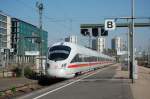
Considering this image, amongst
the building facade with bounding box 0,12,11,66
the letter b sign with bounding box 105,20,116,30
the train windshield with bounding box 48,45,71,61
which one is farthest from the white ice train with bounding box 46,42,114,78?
the building facade with bounding box 0,12,11,66

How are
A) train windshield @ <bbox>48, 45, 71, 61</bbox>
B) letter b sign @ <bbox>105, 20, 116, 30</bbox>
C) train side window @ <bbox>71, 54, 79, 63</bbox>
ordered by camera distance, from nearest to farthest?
train windshield @ <bbox>48, 45, 71, 61</bbox>, train side window @ <bbox>71, 54, 79, 63</bbox>, letter b sign @ <bbox>105, 20, 116, 30</bbox>

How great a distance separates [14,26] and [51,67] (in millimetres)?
96543

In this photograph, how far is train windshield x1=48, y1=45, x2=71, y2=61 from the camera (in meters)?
31.6

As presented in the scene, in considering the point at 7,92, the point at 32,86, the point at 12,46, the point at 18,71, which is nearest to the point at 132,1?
the point at 32,86

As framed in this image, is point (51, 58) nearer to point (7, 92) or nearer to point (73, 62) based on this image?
point (73, 62)

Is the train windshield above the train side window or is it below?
above

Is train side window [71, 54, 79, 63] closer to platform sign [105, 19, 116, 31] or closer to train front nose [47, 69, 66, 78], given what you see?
train front nose [47, 69, 66, 78]

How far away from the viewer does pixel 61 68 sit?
30.8 metres

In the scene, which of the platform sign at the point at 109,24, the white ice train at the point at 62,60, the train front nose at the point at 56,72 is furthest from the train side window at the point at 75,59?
the platform sign at the point at 109,24

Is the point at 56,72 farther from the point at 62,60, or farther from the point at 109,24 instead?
the point at 109,24

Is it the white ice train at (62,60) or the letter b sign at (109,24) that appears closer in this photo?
the white ice train at (62,60)

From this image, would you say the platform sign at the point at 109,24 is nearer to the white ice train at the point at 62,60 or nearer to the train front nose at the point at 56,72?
the white ice train at the point at 62,60

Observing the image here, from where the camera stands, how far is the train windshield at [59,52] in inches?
1243

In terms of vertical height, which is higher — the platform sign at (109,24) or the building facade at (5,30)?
the building facade at (5,30)
